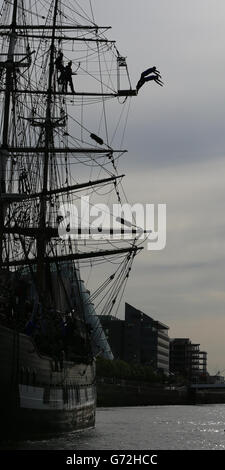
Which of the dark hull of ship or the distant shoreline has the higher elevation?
the distant shoreline

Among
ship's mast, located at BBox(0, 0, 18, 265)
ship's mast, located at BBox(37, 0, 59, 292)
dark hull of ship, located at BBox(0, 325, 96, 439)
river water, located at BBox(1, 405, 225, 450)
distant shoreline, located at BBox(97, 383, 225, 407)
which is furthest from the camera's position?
distant shoreline, located at BBox(97, 383, 225, 407)

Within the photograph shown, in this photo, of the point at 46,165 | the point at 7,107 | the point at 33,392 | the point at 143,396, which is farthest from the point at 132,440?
the point at 143,396

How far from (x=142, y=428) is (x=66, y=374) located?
14.5m

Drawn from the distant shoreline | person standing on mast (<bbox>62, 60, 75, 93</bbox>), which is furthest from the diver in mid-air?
the distant shoreline

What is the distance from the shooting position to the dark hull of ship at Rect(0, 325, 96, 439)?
40.3 m

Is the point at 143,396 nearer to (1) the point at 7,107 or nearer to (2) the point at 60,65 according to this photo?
(2) the point at 60,65

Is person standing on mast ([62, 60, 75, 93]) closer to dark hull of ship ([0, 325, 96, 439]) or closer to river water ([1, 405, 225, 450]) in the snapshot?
dark hull of ship ([0, 325, 96, 439])

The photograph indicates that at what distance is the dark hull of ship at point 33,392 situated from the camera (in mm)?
40344

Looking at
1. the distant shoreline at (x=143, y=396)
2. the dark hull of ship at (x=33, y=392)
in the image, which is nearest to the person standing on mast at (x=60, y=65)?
the dark hull of ship at (x=33, y=392)

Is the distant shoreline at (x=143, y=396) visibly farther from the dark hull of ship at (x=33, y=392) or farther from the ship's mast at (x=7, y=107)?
the ship's mast at (x=7, y=107)

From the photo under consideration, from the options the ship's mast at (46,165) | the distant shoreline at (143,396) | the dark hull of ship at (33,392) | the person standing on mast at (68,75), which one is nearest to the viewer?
the dark hull of ship at (33,392)

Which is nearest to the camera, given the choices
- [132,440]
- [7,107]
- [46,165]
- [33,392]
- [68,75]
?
[33,392]

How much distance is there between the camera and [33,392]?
43.8m
